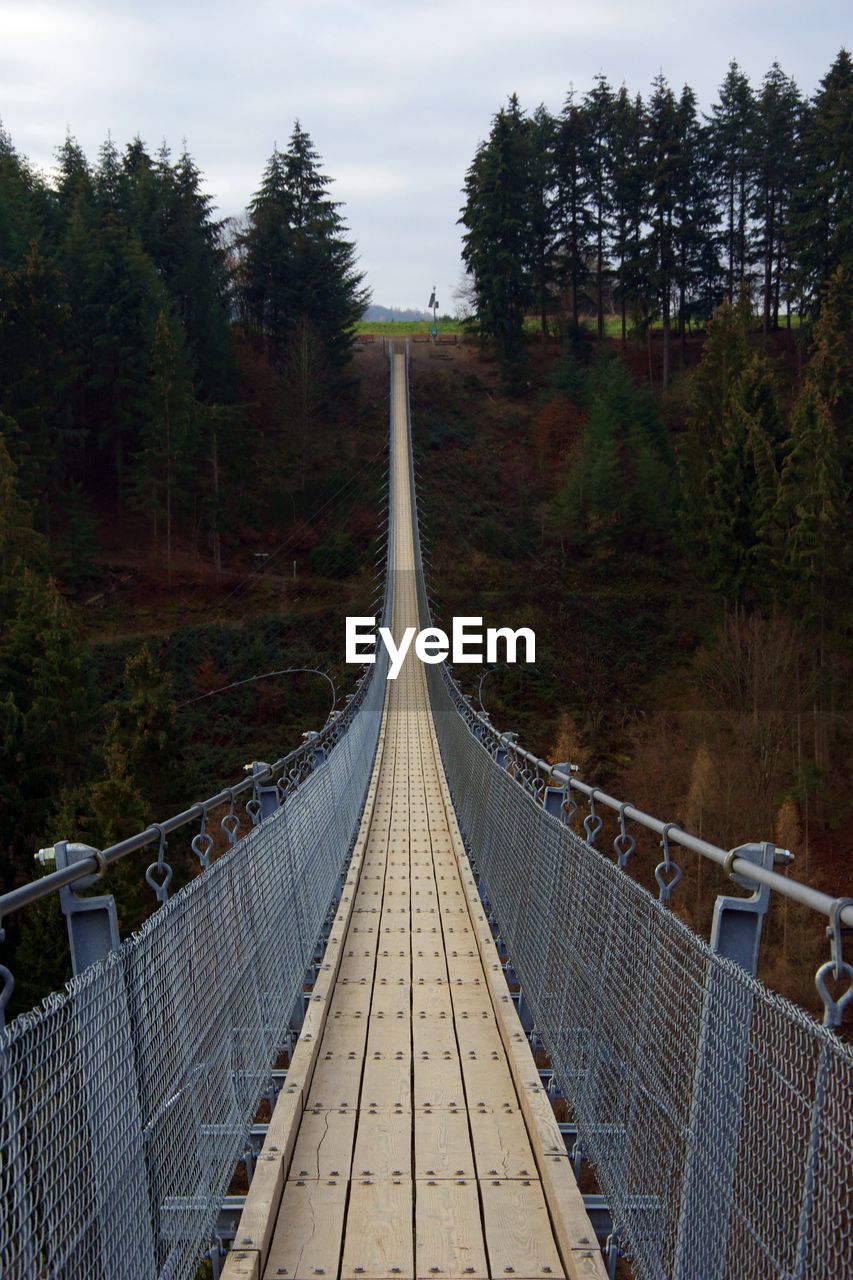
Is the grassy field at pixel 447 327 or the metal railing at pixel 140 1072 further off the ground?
the grassy field at pixel 447 327

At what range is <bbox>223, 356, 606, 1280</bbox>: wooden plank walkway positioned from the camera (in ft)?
10.1

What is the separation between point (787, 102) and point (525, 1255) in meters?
51.9

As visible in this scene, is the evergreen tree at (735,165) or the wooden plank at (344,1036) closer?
the wooden plank at (344,1036)

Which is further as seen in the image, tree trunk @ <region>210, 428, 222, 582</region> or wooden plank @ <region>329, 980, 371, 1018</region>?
tree trunk @ <region>210, 428, 222, 582</region>

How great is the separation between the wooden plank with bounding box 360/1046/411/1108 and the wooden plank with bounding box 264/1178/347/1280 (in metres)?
0.70

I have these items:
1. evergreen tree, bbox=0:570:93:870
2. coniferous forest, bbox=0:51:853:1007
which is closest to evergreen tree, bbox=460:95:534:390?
coniferous forest, bbox=0:51:853:1007

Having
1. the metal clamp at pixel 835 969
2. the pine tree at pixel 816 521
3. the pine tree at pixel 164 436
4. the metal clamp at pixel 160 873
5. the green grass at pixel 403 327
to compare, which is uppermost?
the green grass at pixel 403 327

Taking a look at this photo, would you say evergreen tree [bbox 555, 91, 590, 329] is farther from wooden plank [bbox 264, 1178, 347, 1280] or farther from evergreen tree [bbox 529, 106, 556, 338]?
wooden plank [bbox 264, 1178, 347, 1280]

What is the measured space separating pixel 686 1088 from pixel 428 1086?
6.57 ft

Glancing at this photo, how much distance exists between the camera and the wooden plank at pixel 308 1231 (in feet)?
→ 9.86

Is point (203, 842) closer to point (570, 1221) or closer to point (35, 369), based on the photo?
point (570, 1221)

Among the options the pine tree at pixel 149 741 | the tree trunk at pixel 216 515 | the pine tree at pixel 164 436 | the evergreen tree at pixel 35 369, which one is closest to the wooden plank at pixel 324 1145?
the pine tree at pixel 149 741

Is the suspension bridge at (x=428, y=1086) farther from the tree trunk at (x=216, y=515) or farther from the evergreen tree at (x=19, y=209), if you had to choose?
the evergreen tree at (x=19, y=209)

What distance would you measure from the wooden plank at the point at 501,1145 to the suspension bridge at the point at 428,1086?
12 mm
